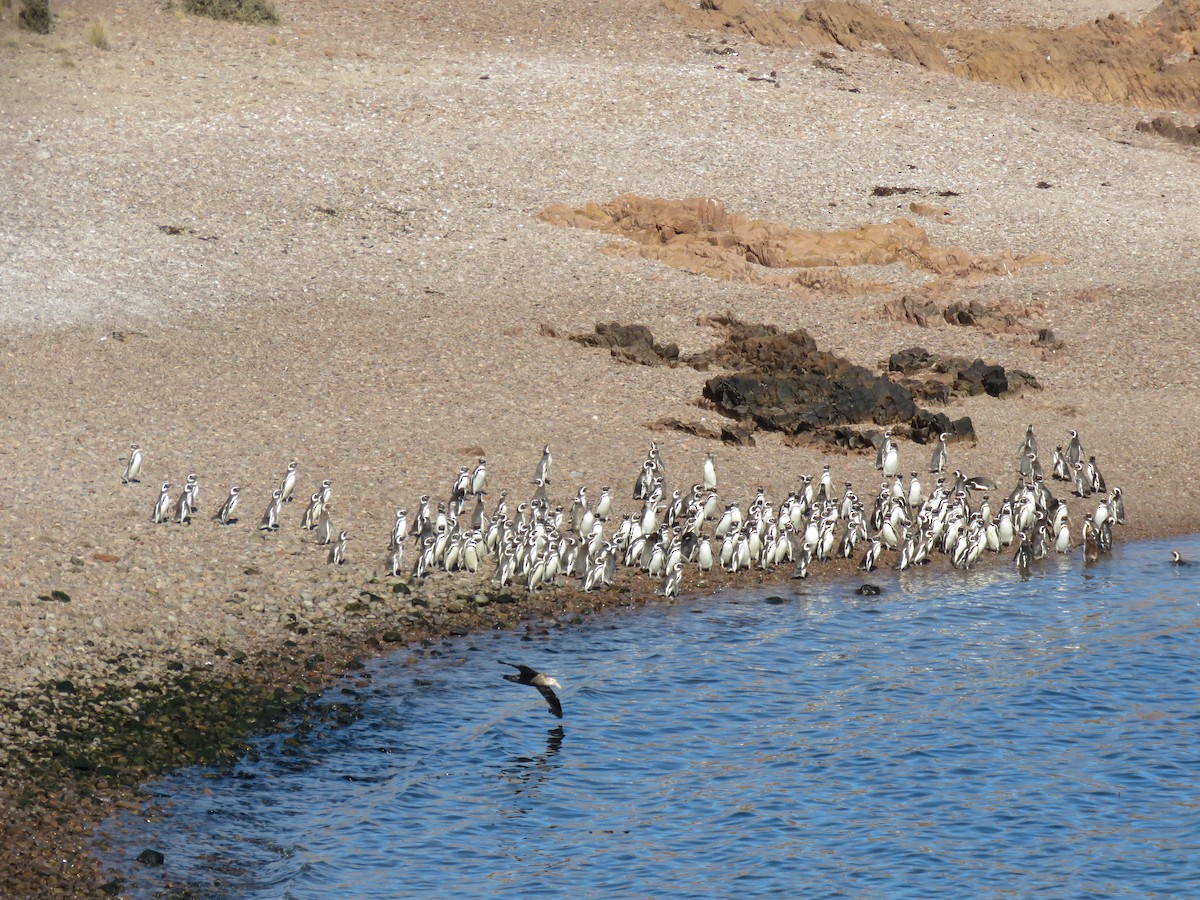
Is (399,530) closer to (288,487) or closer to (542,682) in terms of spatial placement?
(288,487)

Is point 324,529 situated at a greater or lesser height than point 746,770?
greater

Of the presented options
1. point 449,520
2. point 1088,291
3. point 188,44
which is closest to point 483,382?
point 449,520

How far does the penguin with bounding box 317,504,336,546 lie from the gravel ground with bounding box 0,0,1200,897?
0.32 m

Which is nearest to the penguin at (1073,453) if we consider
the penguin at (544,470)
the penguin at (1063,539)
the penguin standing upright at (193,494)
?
the penguin at (1063,539)

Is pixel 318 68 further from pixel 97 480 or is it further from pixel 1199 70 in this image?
pixel 1199 70

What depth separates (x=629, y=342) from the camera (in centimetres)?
2744

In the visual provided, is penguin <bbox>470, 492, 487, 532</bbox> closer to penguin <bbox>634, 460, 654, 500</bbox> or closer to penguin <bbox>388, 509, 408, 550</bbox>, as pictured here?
penguin <bbox>388, 509, 408, 550</bbox>

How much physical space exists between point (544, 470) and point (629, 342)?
6.54m

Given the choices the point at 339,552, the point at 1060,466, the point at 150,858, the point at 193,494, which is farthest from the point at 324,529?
the point at 1060,466

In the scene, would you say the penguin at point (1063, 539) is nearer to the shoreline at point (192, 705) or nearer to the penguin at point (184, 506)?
the shoreline at point (192, 705)

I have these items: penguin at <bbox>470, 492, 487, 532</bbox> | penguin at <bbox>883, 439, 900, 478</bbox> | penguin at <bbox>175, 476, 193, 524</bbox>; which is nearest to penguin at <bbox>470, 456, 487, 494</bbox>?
penguin at <bbox>470, 492, 487, 532</bbox>

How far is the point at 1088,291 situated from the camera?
3161cm

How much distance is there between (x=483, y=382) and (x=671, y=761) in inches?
442

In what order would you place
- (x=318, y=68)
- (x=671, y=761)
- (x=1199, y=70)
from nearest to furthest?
1. (x=671, y=761)
2. (x=318, y=68)
3. (x=1199, y=70)
